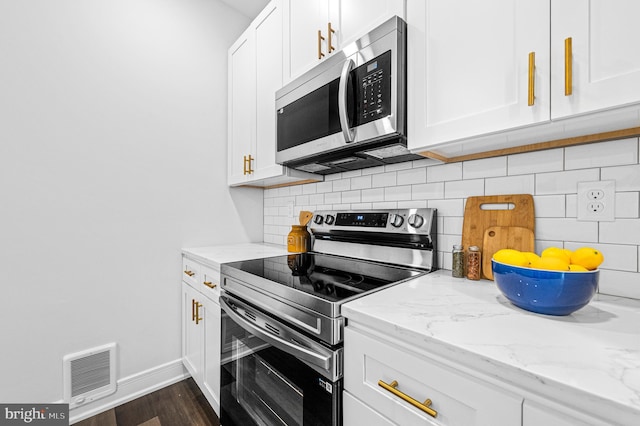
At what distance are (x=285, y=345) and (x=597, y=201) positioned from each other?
45.4 inches

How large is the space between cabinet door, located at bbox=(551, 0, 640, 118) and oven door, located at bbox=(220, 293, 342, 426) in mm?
938

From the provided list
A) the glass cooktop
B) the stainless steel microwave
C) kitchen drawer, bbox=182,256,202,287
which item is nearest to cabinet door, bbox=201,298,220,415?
kitchen drawer, bbox=182,256,202,287

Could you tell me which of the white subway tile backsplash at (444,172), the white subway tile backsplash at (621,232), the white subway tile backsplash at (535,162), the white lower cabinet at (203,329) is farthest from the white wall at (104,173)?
the white subway tile backsplash at (621,232)

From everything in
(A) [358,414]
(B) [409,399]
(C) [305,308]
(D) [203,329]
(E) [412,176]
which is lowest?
(D) [203,329]

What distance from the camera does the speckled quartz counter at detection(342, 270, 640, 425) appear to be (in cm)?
45

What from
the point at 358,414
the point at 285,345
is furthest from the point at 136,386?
the point at 358,414

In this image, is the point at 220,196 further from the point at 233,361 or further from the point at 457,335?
the point at 457,335

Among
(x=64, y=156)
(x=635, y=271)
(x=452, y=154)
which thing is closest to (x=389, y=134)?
(x=452, y=154)

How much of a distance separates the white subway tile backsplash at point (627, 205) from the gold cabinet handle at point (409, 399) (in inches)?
33.9

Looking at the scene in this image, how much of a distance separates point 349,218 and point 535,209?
33.9 inches

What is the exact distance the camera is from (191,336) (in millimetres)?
1882

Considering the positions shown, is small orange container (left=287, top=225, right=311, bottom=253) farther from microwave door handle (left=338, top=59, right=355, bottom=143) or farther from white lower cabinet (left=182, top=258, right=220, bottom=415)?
microwave door handle (left=338, top=59, right=355, bottom=143)

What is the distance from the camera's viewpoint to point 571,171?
985 millimetres

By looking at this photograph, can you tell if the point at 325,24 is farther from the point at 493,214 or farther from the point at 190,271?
the point at 190,271
